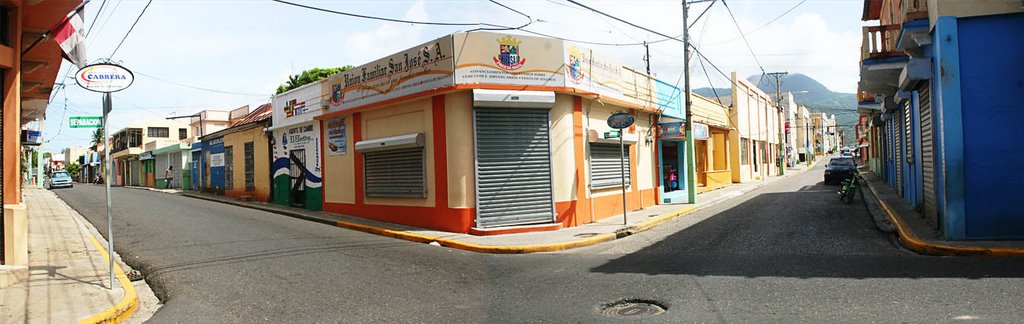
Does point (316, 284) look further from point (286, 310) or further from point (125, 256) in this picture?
point (125, 256)

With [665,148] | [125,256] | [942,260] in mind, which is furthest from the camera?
[665,148]

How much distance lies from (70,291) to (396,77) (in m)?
8.13

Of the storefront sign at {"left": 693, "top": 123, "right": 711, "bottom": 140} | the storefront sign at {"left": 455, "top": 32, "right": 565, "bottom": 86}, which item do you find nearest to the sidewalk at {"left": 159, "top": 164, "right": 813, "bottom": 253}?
the storefront sign at {"left": 455, "top": 32, "right": 565, "bottom": 86}

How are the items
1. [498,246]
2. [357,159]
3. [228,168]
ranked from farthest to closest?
1. [228,168]
2. [357,159]
3. [498,246]

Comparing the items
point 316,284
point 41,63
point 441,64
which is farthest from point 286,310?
point 41,63

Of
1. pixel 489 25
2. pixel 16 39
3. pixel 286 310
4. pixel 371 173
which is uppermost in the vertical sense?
pixel 489 25

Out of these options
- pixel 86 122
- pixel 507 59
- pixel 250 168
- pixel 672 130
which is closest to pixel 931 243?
pixel 507 59

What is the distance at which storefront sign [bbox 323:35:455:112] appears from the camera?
12.6 meters

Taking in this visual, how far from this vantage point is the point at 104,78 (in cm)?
738

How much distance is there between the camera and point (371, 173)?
1490 centimetres

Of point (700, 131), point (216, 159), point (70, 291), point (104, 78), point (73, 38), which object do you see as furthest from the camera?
point (216, 159)

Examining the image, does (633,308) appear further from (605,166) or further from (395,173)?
(605,166)

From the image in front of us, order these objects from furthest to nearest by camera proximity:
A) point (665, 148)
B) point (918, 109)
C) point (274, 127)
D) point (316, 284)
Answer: point (665, 148) → point (274, 127) → point (918, 109) → point (316, 284)

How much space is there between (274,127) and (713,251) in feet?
52.0
